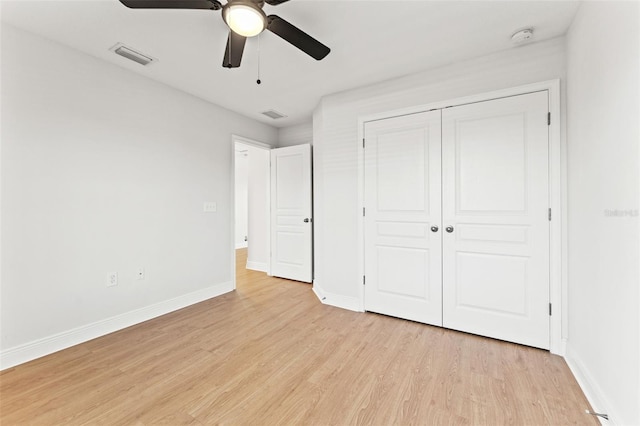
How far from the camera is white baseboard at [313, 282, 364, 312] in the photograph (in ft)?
9.86

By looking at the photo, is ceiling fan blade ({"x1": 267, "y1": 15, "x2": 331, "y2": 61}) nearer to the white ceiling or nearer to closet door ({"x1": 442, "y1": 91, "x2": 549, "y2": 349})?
the white ceiling

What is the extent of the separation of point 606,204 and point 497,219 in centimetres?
87

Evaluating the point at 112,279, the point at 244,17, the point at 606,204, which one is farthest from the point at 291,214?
the point at 606,204

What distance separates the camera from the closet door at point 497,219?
2162 mm

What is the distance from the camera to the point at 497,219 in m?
2.30

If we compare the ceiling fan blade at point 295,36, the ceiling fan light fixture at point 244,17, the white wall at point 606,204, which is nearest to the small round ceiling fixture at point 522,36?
the white wall at point 606,204

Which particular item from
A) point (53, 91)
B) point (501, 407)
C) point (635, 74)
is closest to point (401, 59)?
point (635, 74)

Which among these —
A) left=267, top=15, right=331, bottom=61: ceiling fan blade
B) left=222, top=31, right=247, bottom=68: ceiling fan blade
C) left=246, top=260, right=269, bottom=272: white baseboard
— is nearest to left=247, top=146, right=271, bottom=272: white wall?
left=246, top=260, right=269, bottom=272: white baseboard

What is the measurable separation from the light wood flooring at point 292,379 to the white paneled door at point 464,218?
254 millimetres

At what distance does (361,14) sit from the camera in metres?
1.86

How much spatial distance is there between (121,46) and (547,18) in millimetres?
3233

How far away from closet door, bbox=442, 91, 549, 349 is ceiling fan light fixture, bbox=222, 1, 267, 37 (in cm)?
181

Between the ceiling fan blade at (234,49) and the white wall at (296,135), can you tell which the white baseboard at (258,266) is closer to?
the white wall at (296,135)

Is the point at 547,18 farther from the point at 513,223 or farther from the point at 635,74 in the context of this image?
the point at 513,223
